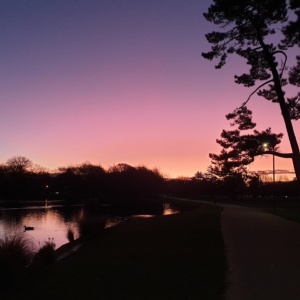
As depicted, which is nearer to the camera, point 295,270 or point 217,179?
point 295,270

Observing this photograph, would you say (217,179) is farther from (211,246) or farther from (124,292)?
(124,292)

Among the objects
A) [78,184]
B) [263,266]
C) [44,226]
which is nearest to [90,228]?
[263,266]

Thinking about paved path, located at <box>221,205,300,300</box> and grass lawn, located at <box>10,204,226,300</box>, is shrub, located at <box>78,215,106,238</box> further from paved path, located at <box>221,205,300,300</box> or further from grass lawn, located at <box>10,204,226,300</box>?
paved path, located at <box>221,205,300,300</box>

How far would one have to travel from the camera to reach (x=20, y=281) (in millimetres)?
11469

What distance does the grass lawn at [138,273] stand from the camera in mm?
9430

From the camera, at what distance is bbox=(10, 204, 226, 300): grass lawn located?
9430 mm

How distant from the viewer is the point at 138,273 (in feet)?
37.7

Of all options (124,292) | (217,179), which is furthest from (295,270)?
(217,179)

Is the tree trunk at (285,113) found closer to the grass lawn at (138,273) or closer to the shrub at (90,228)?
the grass lawn at (138,273)

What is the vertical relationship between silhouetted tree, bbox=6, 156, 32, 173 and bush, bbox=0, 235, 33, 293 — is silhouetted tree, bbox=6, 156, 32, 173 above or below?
above

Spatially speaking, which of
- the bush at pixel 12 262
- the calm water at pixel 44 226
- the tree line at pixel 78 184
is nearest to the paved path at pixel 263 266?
the bush at pixel 12 262

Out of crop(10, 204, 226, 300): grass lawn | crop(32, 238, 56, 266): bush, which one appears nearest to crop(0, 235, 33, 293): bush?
crop(10, 204, 226, 300): grass lawn

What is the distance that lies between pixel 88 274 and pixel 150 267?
1710 mm

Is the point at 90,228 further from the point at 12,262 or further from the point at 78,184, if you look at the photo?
the point at 78,184
